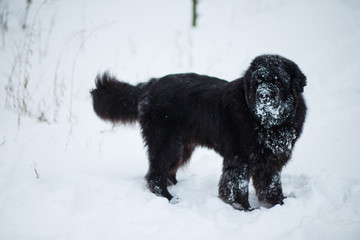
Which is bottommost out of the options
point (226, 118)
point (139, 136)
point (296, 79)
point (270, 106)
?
point (139, 136)

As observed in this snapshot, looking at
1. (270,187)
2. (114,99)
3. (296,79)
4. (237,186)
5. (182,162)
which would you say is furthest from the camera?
(182,162)

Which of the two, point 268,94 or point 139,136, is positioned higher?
point 268,94

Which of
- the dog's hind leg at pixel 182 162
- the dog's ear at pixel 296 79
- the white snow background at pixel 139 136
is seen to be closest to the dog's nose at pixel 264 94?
the dog's ear at pixel 296 79

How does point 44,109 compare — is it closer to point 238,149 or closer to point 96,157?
point 96,157

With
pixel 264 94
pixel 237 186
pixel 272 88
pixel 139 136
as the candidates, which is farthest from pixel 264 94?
pixel 139 136

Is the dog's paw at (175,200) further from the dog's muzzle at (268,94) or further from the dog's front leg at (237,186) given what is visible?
the dog's muzzle at (268,94)

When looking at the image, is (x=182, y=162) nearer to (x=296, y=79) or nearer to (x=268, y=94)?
(x=268, y=94)

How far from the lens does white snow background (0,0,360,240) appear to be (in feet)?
6.79

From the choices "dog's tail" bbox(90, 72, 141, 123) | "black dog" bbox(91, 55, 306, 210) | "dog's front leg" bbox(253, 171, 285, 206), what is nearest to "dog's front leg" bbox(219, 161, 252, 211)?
"black dog" bbox(91, 55, 306, 210)

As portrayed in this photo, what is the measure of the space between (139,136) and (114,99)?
1.52 meters

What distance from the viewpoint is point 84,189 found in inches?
98.2

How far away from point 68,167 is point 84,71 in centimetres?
349

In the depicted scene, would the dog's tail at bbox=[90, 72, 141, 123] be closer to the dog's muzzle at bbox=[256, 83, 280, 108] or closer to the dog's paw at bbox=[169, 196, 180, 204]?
the dog's paw at bbox=[169, 196, 180, 204]

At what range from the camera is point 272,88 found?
2307mm
